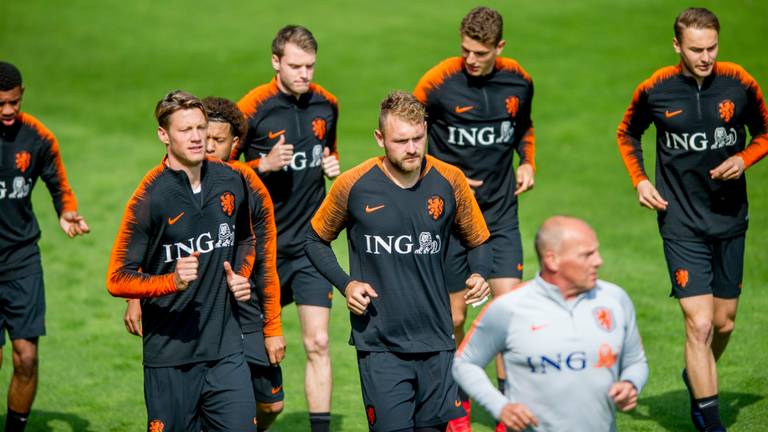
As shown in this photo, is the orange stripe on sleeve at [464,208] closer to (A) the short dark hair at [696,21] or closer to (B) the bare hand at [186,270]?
(B) the bare hand at [186,270]

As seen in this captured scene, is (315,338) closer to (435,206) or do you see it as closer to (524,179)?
(524,179)

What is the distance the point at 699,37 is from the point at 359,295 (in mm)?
3584

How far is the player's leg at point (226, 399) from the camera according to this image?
7434 millimetres

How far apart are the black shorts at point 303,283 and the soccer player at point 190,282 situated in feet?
6.72

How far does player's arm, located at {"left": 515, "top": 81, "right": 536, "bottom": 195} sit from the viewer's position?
10102 millimetres

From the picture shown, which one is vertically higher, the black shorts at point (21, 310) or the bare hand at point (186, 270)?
the bare hand at point (186, 270)

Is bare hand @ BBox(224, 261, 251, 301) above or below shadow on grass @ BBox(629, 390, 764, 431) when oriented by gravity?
above

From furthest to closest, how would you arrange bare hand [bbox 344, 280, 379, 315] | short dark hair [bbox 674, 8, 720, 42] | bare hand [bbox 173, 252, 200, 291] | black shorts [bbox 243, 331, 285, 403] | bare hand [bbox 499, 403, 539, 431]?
short dark hair [bbox 674, 8, 720, 42]
black shorts [bbox 243, 331, 285, 403]
bare hand [bbox 344, 280, 379, 315]
bare hand [bbox 173, 252, 200, 291]
bare hand [bbox 499, 403, 539, 431]

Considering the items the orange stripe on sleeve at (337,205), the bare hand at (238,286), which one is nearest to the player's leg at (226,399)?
the bare hand at (238,286)

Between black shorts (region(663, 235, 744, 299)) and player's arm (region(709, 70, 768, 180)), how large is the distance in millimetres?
579

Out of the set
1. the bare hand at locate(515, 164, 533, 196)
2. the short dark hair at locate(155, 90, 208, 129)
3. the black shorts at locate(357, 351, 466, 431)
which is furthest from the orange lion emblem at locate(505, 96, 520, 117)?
the short dark hair at locate(155, 90, 208, 129)

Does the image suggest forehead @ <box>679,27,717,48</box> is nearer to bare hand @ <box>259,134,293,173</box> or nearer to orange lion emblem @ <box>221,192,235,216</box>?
bare hand @ <box>259,134,293,173</box>

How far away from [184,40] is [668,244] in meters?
20.1

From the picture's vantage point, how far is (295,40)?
9.62 meters
